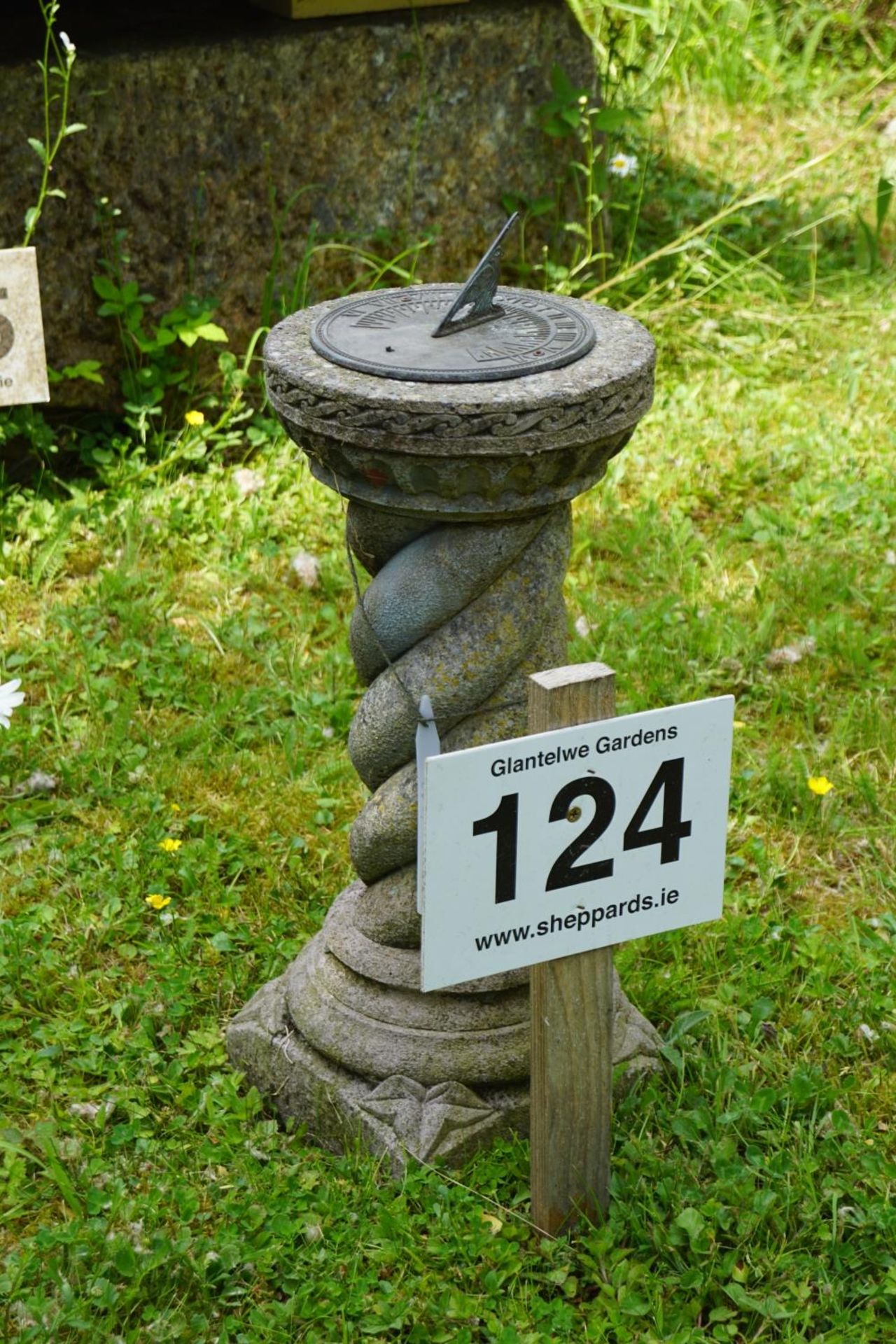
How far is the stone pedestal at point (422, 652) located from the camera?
2209mm

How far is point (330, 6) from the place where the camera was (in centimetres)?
463

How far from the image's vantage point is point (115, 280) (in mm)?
4500

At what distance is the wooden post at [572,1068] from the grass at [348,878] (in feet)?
0.23

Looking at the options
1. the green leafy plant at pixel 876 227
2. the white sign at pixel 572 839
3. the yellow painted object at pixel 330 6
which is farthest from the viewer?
the green leafy plant at pixel 876 227

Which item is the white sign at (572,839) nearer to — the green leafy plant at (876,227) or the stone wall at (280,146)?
the stone wall at (280,146)

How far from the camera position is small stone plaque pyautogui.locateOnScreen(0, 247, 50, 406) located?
304 centimetres

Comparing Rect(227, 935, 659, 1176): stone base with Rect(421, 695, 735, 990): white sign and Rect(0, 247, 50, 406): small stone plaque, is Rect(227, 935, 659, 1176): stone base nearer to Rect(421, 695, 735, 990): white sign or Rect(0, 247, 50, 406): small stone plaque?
Rect(421, 695, 735, 990): white sign

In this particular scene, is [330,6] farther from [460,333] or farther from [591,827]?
[591,827]

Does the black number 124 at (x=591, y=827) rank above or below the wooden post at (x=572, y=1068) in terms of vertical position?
above

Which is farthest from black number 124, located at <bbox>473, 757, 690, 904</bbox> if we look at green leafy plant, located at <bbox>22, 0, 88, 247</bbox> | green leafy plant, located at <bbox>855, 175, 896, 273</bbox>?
green leafy plant, located at <bbox>855, 175, 896, 273</bbox>

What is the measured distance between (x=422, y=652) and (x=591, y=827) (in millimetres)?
472

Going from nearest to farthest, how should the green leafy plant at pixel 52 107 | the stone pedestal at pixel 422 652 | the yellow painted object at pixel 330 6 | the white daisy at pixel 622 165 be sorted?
the stone pedestal at pixel 422 652, the green leafy plant at pixel 52 107, the yellow painted object at pixel 330 6, the white daisy at pixel 622 165

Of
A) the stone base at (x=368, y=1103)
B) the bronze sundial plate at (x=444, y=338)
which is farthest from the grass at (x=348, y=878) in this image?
the bronze sundial plate at (x=444, y=338)

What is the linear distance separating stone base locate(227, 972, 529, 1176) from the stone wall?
98.8 inches
